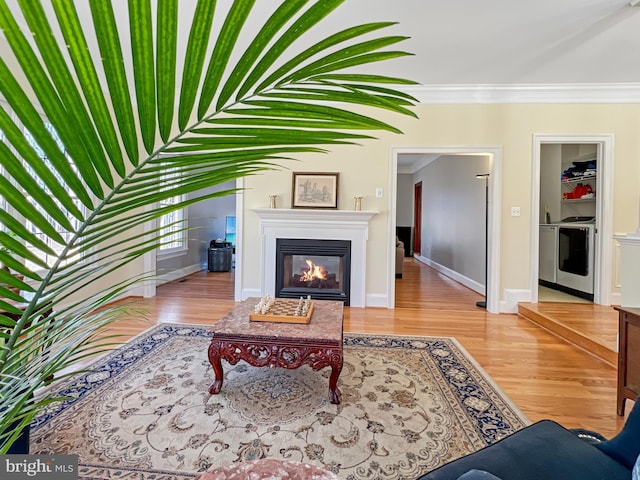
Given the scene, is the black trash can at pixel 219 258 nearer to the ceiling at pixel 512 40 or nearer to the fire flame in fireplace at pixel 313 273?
the fire flame in fireplace at pixel 313 273

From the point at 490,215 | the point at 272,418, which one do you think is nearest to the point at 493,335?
the point at 490,215

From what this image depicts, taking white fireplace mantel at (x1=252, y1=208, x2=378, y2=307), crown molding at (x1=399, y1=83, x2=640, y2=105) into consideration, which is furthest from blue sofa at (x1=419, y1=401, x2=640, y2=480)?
crown molding at (x1=399, y1=83, x2=640, y2=105)

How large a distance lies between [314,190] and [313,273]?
106 cm

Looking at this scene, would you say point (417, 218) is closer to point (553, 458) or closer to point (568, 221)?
point (568, 221)

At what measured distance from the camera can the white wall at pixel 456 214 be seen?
5.09 meters

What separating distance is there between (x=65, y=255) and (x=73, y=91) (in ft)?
0.71

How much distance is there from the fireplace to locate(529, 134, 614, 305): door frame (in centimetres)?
220

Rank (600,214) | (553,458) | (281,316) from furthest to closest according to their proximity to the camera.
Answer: (600,214)
(281,316)
(553,458)

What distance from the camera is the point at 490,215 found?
13.2ft

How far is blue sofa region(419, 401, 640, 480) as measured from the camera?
91cm

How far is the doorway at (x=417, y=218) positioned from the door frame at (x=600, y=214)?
492 cm

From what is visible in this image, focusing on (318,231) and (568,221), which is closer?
(318,231)

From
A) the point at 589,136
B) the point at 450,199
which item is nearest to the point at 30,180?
the point at 589,136

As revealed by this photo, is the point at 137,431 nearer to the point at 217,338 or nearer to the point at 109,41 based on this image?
the point at 217,338
